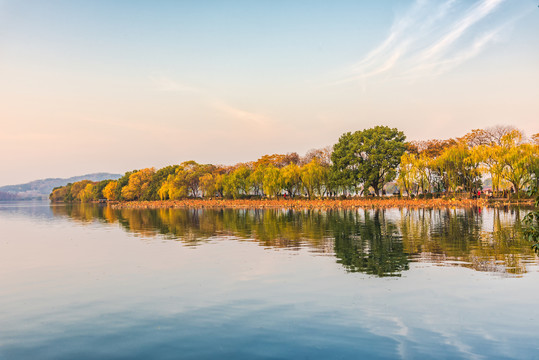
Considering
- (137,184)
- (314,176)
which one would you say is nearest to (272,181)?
(314,176)

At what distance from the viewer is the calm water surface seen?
29.4 ft

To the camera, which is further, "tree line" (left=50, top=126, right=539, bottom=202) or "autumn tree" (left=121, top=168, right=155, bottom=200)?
"autumn tree" (left=121, top=168, right=155, bottom=200)

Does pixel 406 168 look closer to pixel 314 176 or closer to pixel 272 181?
pixel 314 176

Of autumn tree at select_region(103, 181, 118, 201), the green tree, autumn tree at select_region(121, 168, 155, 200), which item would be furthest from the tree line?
autumn tree at select_region(103, 181, 118, 201)

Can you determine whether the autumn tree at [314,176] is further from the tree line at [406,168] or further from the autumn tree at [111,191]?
the autumn tree at [111,191]

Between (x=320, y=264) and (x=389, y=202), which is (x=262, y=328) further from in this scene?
(x=389, y=202)

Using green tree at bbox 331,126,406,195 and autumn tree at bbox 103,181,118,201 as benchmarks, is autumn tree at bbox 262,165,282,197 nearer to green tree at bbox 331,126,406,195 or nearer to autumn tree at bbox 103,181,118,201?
green tree at bbox 331,126,406,195

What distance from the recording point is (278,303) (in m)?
12.4

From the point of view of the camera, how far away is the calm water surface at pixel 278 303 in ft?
29.4

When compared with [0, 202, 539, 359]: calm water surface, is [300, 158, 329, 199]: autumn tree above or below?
above

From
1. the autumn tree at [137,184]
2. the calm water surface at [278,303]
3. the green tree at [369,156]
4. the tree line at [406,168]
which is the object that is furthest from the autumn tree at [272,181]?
the calm water surface at [278,303]

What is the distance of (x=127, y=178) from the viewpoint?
161375 mm

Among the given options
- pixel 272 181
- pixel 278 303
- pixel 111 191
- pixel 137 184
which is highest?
pixel 137 184

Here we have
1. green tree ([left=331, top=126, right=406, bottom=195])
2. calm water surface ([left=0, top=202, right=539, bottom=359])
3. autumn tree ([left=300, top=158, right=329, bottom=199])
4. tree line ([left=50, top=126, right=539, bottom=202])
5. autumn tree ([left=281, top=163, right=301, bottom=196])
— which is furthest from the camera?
autumn tree ([left=281, top=163, right=301, bottom=196])
